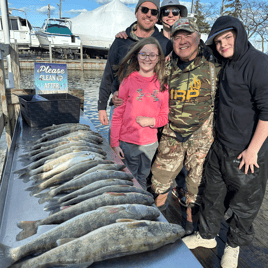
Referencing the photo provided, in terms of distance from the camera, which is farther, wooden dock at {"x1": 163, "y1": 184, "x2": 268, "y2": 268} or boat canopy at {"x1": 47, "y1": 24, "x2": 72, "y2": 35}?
boat canopy at {"x1": 47, "y1": 24, "x2": 72, "y2": 35}

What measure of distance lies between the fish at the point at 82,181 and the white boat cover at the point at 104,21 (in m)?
77.8

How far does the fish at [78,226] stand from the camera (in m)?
1.29

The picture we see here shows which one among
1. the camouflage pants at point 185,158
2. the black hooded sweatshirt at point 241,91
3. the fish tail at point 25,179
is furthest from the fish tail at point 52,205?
the black hooded sweatshirt at point 241,91

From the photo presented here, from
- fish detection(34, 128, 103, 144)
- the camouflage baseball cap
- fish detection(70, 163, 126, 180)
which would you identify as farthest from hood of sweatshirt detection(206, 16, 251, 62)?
fish detection(34, 128, 103, 144)

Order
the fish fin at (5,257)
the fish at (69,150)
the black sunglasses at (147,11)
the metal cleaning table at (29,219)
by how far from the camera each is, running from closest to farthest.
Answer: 1. the fish fin at (5,257)
2. the metal cleaning table at (29,219)
3. the fish at (69,150)
4. the black sunglasses at (147,11)

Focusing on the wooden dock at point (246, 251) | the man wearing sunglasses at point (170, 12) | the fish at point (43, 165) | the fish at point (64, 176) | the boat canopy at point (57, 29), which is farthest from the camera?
the boat canopy at point (57, 29)

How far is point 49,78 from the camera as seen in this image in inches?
171

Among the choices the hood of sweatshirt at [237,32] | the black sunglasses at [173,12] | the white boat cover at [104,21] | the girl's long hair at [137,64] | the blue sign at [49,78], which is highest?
the white boat cover at [104,21]

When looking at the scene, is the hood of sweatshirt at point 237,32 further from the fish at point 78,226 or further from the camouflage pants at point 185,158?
the fish at point 78,226

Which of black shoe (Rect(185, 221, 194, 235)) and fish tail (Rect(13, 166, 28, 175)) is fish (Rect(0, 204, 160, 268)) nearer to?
fish tail (Rect(13, 166, 28, 175))

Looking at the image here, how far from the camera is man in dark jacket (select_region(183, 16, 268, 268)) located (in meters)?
2.12

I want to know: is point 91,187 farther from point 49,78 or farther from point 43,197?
point 49,78

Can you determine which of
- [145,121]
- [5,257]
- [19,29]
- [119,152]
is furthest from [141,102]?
[19,29]

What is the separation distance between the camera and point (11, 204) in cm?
179
